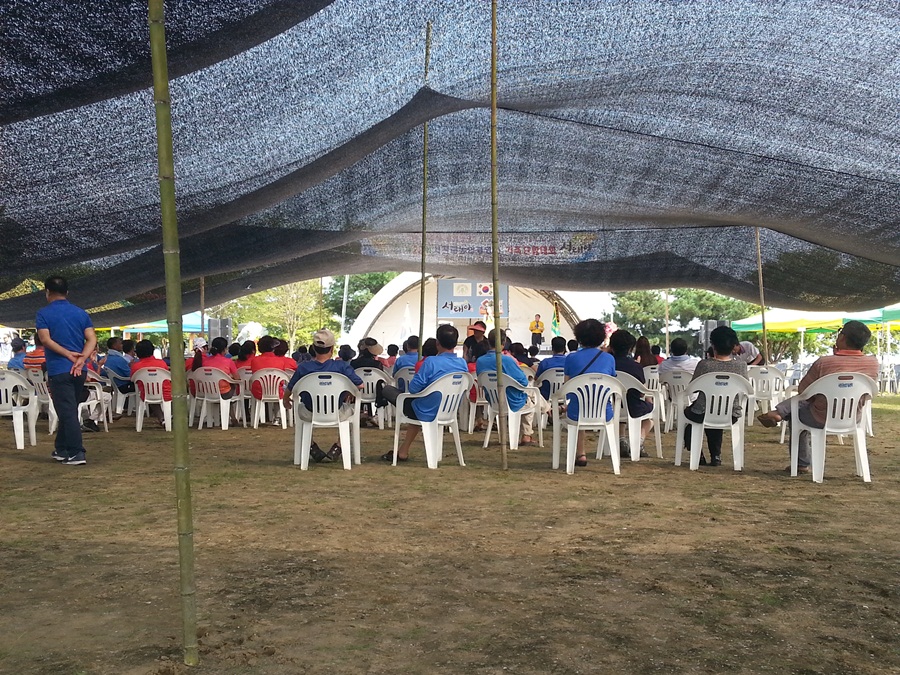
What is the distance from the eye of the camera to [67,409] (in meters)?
6.62

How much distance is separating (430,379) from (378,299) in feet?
95.8

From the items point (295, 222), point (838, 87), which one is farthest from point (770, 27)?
point (295, 222)

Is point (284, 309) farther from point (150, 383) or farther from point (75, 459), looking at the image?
point (75, 459)

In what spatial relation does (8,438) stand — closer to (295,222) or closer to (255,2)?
(295,222)

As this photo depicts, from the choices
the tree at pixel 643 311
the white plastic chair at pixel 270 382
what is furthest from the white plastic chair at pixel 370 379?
the tree at pixel 643 311

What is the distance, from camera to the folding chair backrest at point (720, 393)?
6.45 meters

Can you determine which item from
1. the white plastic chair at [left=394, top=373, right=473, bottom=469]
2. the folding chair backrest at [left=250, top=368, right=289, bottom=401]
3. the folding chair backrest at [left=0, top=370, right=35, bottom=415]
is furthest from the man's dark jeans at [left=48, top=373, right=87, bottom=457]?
the folding chair backrest at [left=250, top=368, right=289, bottom=401]

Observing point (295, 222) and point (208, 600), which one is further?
point (295, 222)

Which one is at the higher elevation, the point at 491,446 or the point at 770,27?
the point at 770,27

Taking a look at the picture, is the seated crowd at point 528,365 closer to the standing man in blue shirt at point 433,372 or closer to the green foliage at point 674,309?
the standing man in blue shirt at point 433,372

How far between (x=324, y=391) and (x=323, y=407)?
131 millimetres

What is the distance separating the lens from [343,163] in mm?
7293

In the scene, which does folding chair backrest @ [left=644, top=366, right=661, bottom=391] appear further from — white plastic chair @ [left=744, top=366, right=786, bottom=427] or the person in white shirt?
white plastic chair @ [left=744, top=366, right=786, bottom=427]

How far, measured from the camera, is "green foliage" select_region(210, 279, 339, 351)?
3628cm
